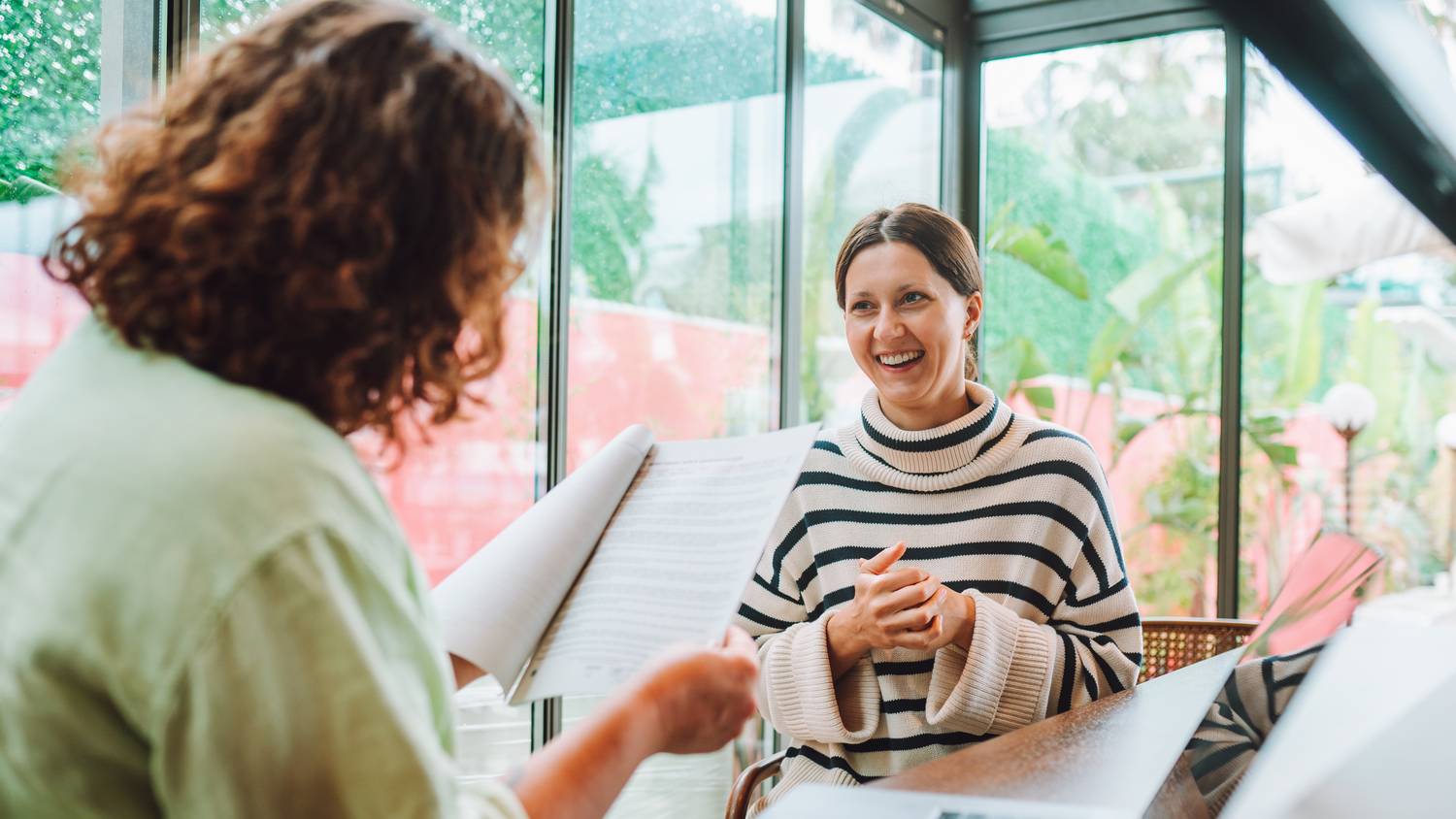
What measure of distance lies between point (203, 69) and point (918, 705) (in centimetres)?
131

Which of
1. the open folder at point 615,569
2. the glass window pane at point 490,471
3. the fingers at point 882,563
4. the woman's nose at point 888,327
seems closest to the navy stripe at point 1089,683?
the fingers at point 882,563

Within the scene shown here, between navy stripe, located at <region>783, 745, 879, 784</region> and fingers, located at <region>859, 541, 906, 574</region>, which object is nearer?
fingers, located at <region>859, 541, 906, 574</region>

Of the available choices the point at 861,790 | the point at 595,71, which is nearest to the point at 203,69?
the point at 861,790

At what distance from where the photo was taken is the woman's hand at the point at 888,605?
146cm

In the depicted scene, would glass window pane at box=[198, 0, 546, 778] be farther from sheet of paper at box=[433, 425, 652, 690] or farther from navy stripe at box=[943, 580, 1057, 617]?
sheet of paper at box=[433, 425, 652, 690]

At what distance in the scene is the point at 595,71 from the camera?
2.54 m

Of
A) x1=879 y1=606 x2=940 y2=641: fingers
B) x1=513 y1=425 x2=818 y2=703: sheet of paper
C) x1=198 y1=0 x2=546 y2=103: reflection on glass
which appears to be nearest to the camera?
x1=513 y1=425 x2=818 y2=703: sheet of paper

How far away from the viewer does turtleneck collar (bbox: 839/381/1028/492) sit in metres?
1.80

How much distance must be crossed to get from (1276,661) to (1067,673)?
1.14 feet

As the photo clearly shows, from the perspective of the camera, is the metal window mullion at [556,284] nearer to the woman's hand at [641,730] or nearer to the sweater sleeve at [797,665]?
the sweater sleeve at [797,665]

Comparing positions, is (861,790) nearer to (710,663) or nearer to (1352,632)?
(710,663)

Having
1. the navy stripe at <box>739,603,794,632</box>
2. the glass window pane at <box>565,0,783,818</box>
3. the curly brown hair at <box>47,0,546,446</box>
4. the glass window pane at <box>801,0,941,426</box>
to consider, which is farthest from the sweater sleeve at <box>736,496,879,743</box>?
the glass window pane at <box>801,0,941,426</box>

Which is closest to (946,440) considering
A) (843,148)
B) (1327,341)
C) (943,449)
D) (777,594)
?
(943,449)

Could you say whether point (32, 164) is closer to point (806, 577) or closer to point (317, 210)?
point (317, 210)
